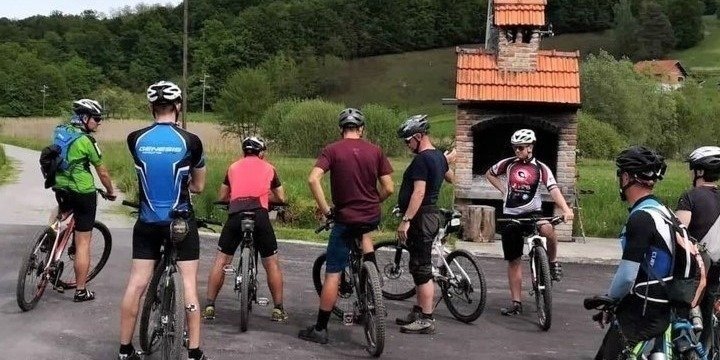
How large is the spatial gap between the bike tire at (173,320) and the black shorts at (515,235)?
3.73m

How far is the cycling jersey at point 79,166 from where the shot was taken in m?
7.48

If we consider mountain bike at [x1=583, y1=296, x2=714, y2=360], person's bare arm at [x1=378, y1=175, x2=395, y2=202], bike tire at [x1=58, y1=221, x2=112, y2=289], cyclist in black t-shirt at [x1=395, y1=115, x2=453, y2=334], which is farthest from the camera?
bike tire at [x1=58, y1=221, x2=112, y2=289]

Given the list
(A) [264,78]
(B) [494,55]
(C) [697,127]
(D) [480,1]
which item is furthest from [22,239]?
(D) [480,1]

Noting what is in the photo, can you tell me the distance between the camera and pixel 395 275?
27.7 ft

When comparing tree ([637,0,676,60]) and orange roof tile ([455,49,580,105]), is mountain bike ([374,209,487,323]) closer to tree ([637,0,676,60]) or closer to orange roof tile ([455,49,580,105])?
orange roof tile ([455,49,580,105])

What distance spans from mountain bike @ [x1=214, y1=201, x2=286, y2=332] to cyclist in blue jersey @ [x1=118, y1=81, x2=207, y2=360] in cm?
144

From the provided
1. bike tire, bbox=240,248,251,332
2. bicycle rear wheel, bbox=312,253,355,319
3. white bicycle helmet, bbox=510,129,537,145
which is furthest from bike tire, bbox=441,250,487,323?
bike tire, bbox=240,248,251,332

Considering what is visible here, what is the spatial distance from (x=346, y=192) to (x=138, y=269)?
6.10 ft

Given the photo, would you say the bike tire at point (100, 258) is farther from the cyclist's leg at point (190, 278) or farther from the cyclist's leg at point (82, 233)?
the cyclist's leg at point (190, 278)

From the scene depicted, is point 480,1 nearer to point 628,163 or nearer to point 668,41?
point 668,41

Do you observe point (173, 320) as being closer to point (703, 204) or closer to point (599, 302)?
point (599, 302)

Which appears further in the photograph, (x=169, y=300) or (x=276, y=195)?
(x=276, y=195)

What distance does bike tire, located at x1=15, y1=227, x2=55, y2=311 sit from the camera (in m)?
7.09

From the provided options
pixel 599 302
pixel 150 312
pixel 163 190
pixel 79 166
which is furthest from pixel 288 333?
pixel 599 302
